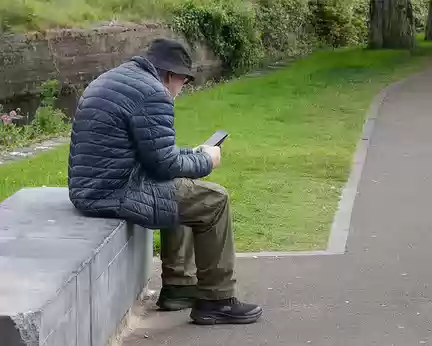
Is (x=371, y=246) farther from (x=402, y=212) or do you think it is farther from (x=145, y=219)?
(x=145, y=219)

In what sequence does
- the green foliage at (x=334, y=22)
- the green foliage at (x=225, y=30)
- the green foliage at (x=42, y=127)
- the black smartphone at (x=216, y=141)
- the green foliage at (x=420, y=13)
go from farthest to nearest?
the green foliage at (x=420, y=13) < the green foliage at (x=334, y=22) < the green foliage at (x=225, y=30) < the green foliage at (x=42, y=127) < the black smartphone at (x=216, y=141)

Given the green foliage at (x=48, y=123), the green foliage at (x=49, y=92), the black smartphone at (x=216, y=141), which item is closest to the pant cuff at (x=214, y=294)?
the black smartphone at (x=216, y=141)

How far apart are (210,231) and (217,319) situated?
531mm

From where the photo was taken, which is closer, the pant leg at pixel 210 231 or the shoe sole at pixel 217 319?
the pant leg at pixel 210 231

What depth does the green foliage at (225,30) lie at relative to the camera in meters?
22.7

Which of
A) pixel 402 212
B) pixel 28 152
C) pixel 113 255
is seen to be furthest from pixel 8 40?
pixel 113 255

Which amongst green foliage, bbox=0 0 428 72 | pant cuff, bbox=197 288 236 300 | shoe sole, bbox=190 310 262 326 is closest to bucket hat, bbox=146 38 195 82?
pant cuff, bbox=197 288 236 300

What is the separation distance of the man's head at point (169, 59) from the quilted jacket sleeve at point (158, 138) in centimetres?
21

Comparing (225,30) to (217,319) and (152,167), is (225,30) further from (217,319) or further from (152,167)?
(152,167)

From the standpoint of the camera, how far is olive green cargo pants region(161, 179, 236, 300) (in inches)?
203

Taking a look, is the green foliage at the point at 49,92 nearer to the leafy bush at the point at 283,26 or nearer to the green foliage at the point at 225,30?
the green foliage at the point at 225,30

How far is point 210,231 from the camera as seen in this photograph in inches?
207

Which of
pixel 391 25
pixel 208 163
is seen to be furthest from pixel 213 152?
pixel 391 25

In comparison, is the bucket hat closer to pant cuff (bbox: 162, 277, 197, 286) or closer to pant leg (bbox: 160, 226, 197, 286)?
pant leg (bbox: 160, 226, 197, 286)
